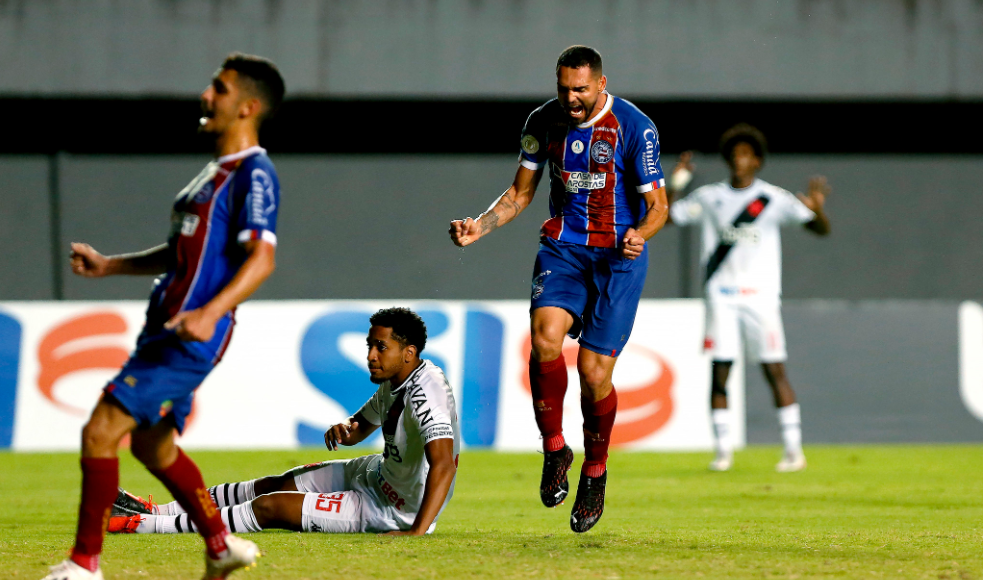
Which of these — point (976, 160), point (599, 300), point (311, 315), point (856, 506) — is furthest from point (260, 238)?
point (976, 160)

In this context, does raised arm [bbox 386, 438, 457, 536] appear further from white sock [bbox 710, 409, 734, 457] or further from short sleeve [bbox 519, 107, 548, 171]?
white sock [bbox 710, 409, 734, 457]

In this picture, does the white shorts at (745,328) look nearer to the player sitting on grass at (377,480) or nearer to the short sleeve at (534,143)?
the short sleeve at (534,143)

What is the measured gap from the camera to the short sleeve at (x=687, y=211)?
10.5m

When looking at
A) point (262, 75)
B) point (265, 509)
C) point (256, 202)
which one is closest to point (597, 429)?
point (265, 509)

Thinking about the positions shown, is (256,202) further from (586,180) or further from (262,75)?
(586,180)

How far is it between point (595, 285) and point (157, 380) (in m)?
2.61

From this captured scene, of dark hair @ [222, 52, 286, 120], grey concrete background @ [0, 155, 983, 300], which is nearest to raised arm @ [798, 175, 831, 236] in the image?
grey concrete background @ [0, 155, 983, 300]

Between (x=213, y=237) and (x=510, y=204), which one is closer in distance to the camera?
(x=213, y=237)

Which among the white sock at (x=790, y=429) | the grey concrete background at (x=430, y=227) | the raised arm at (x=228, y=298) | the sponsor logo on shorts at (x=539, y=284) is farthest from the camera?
the grey concrete background at (x=430, y=227)

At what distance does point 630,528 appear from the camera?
6.55 m

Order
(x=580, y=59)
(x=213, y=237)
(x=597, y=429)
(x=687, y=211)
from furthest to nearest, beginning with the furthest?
1. (x=687, y=211)
2. (x=597, y=429)
3. (x=580, y=59)
4. (x=213, y=237)

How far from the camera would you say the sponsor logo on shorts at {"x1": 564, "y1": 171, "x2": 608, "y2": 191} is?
619 centimetres

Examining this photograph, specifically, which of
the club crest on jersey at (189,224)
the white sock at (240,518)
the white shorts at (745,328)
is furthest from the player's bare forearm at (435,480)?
the white shorts at (745,328)

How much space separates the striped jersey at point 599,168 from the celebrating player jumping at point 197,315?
1.98 meters
